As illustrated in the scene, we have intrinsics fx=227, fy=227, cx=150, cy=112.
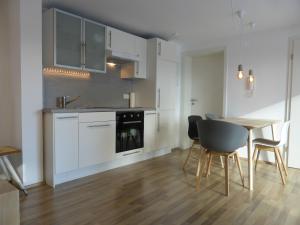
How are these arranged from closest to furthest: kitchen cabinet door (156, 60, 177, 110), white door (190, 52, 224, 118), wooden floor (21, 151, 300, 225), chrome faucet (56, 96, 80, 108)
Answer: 1. wooden floor (21, 151, 300, 225)
2. chrome faucet (56, 96, 80, 108)
3. kitchen cabinet door (156, 60, 177, 110)
4. white door (190, 52, 224, 118)

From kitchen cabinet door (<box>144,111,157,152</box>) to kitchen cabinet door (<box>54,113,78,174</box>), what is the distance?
133 centimetres

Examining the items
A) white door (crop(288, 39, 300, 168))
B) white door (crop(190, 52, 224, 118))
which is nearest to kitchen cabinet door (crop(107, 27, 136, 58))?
white door (crop(190, 52, 224, 118))

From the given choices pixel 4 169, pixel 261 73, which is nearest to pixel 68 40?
pixel 4 169

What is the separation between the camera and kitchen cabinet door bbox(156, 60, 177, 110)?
4152 millimetres

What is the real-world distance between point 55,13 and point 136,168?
2392 mm

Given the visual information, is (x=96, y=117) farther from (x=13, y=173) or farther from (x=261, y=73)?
(x=261, y=73)

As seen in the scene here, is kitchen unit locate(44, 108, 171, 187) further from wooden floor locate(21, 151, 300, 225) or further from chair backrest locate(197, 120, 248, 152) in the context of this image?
chair backrest locate(197, 120, 248, 152)

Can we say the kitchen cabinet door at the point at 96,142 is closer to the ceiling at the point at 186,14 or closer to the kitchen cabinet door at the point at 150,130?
the kitchen cabinet door at the point at 150,130

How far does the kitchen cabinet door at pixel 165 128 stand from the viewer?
13.7 feet

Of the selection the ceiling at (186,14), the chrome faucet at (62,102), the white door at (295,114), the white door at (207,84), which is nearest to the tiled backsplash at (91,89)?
the chrome faucet at (62,102)

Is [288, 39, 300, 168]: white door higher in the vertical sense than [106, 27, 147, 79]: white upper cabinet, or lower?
lower

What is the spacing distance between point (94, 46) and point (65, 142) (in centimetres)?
148

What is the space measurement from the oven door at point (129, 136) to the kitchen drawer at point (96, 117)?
0.67 ft

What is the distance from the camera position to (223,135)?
8.34ft
